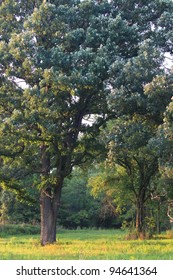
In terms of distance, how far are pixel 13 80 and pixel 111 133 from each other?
282 inches

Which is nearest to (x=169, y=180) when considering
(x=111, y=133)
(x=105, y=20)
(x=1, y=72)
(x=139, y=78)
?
(x=111, y=133)

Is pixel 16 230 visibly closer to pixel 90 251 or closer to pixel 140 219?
pixel 140 219

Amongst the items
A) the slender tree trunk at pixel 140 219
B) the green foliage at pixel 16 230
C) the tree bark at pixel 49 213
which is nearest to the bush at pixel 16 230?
the green foliage at pixel 16 230

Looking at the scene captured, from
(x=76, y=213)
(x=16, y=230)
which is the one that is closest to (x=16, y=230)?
(x=16, y=230)

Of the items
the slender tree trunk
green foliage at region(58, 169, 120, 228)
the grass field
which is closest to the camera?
the grass field

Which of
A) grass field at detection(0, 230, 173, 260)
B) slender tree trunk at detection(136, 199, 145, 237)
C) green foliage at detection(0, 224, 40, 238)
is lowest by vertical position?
grass field at detection(0, 230, 173, 260)

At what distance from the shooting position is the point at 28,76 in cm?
2742

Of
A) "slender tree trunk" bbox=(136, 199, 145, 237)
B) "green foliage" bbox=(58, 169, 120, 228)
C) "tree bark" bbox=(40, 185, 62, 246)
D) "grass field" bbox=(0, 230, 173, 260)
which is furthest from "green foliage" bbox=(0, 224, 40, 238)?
"grass field" bbox=(0, 230, 173, 260)

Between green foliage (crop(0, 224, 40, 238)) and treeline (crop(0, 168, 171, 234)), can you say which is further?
treeline (crop(0, 168, 171, 234))

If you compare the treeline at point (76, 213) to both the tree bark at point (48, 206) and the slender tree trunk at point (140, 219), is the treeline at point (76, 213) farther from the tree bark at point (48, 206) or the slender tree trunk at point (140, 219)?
the tree bark at point (48, 206)

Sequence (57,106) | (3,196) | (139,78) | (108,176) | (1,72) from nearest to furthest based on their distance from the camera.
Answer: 1. (139,78)
2. (57,106)
3. (1,72)
4. (108,176)
5. (3,196)

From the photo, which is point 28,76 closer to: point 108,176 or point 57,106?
point 57,106

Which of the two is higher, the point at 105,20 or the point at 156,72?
the point at 105,20

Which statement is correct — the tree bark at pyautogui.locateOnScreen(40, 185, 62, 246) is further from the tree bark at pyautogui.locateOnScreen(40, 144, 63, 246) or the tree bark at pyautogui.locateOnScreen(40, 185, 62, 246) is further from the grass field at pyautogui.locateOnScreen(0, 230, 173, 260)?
the grass field at pyautogui.locateOnScreen(0, 230, 173, 260)
